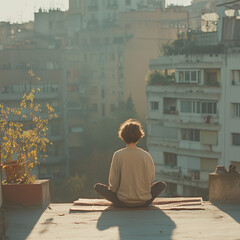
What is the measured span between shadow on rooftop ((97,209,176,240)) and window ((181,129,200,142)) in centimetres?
2980

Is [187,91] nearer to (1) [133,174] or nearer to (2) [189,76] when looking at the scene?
(2) [189,76]

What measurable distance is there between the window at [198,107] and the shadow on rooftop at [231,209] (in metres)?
28.3

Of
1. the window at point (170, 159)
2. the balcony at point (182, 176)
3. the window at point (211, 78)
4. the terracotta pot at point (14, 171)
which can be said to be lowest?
the balcony at point (182, 176)

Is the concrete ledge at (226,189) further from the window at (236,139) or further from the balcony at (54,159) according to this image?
the balcony at (54,159)

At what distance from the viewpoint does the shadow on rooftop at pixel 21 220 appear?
324 inches

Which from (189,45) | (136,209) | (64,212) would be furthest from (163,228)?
(189,45)

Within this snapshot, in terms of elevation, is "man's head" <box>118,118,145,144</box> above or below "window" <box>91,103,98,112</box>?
above

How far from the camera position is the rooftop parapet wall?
37188 mm

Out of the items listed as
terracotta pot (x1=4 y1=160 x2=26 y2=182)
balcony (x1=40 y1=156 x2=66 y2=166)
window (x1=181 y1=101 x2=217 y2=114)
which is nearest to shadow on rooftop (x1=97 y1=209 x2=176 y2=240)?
terracotta pot (x1=4 y1=160 x2=26 y2=182)

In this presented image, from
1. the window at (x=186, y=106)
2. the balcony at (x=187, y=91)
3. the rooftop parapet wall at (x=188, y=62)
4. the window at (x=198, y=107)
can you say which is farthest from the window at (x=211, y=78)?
the window at (x=186, y=106)

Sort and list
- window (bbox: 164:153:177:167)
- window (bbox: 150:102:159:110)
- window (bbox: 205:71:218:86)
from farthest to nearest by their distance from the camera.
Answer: window (bbox: 150:102:159:110) → window (bbox: 164:153:177:167) → window (bbox: 205:71:218:86)

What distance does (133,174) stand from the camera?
944 cm

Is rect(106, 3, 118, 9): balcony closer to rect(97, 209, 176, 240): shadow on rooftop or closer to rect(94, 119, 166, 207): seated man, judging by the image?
rect(94, 119, 166, 207): seated man

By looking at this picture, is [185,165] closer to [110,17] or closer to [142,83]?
[142,83]
